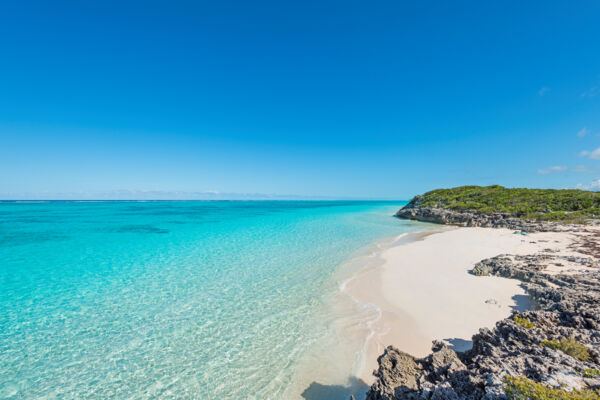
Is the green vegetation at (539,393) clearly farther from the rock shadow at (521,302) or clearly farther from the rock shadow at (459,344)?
the rock shadow at (521,302)

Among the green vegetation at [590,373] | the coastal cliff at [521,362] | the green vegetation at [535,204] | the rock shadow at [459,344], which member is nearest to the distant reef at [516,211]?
the green vegetation at [535,204]

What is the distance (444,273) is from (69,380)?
13705mm

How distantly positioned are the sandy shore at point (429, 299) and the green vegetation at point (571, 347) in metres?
2.59

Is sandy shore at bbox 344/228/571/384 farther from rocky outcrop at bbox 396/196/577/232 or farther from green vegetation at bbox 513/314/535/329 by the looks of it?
rocky outcrop at bbox 396/196/577/232

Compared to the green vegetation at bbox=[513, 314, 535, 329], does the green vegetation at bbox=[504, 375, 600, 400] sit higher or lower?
higher

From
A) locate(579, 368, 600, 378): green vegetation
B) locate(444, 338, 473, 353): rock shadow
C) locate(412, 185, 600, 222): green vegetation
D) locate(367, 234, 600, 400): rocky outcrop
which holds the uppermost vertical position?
locate(412, 185, 600, 222): green vegetation

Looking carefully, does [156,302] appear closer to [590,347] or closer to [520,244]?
[590,347]

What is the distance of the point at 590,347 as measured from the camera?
360 cm

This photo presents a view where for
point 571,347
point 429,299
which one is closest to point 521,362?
point 571,347

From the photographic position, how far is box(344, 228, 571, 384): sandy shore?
6586 mm

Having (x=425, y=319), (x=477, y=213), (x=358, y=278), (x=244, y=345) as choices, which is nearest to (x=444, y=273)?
(x=358, y=278)

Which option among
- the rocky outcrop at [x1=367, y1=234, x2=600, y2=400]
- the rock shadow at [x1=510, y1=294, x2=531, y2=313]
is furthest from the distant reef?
the rocky outcrop at [x1=367, y1=234, x2=600, y2=400]

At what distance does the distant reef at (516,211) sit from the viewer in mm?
26308

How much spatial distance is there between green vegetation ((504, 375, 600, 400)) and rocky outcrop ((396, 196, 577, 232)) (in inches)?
1106
